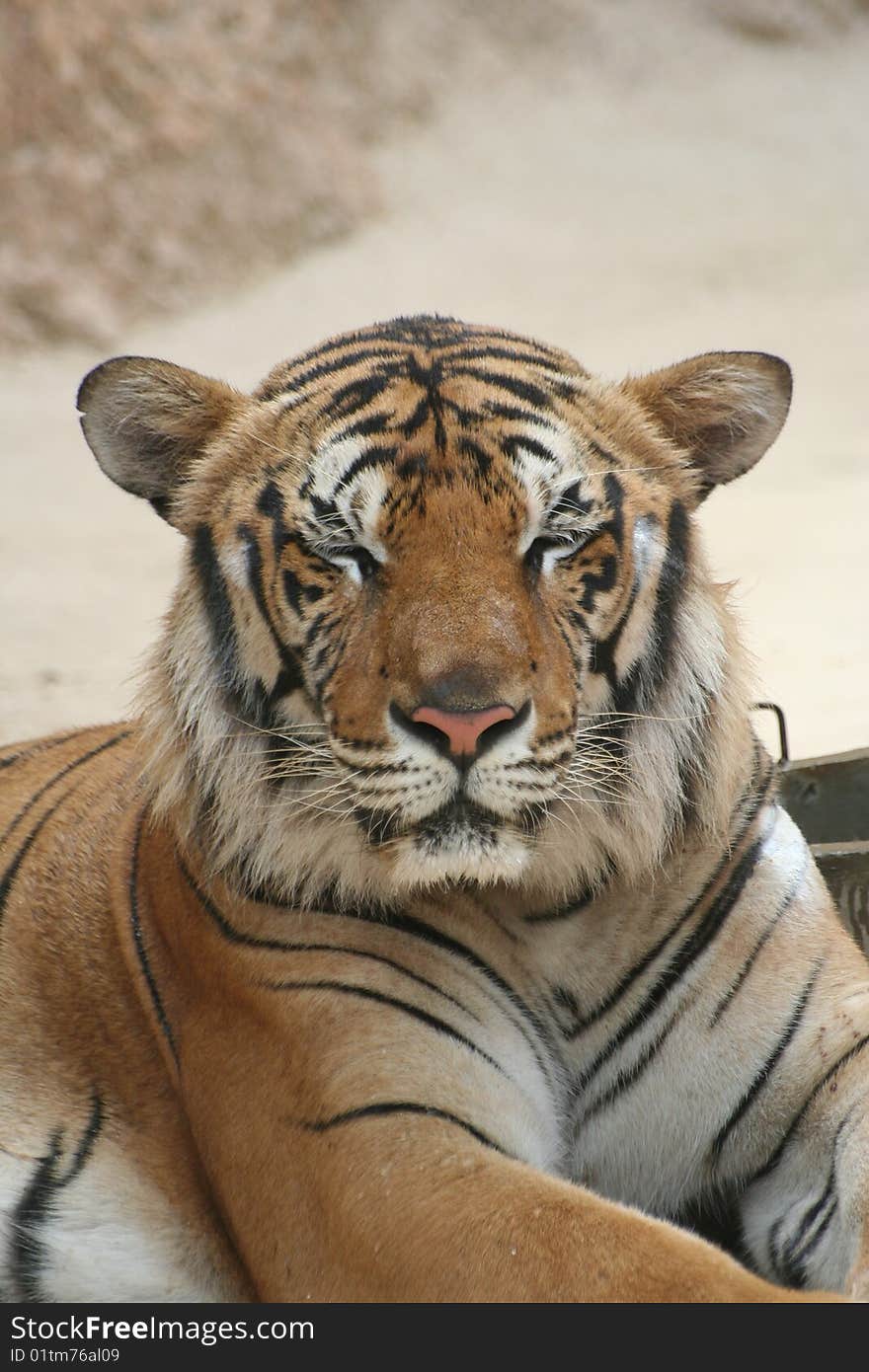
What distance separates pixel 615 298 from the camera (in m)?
8.00

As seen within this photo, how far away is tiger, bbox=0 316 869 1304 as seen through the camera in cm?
165

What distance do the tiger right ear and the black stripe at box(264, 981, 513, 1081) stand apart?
0.59 m

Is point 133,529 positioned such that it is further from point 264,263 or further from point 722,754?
point 722,754

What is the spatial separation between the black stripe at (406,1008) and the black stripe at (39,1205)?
410mm

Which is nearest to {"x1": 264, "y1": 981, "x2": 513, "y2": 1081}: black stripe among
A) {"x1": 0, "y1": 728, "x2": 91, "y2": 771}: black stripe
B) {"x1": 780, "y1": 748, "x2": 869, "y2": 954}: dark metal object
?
{"x1": 0, "y1": 728, "x2": 91, "y2": 771}: black stripe

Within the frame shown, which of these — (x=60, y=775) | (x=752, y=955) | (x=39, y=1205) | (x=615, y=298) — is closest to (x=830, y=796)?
(x=752, y=955)

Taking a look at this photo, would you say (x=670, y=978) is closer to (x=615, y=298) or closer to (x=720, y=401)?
(x=720, y=401)

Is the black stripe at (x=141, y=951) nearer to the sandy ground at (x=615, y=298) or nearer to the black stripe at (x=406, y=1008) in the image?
the black stripe at (x=406, y=1008)

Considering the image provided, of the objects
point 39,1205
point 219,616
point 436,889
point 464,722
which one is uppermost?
point 219,616

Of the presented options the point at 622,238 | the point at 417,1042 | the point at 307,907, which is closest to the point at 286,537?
the point at 307,907

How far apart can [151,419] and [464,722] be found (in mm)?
640

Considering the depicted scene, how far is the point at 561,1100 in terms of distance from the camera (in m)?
1.88

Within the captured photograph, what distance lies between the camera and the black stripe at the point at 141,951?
196 cm

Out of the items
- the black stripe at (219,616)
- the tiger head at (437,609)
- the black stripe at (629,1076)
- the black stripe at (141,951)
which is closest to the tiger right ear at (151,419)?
the tiger head at (437,609)
